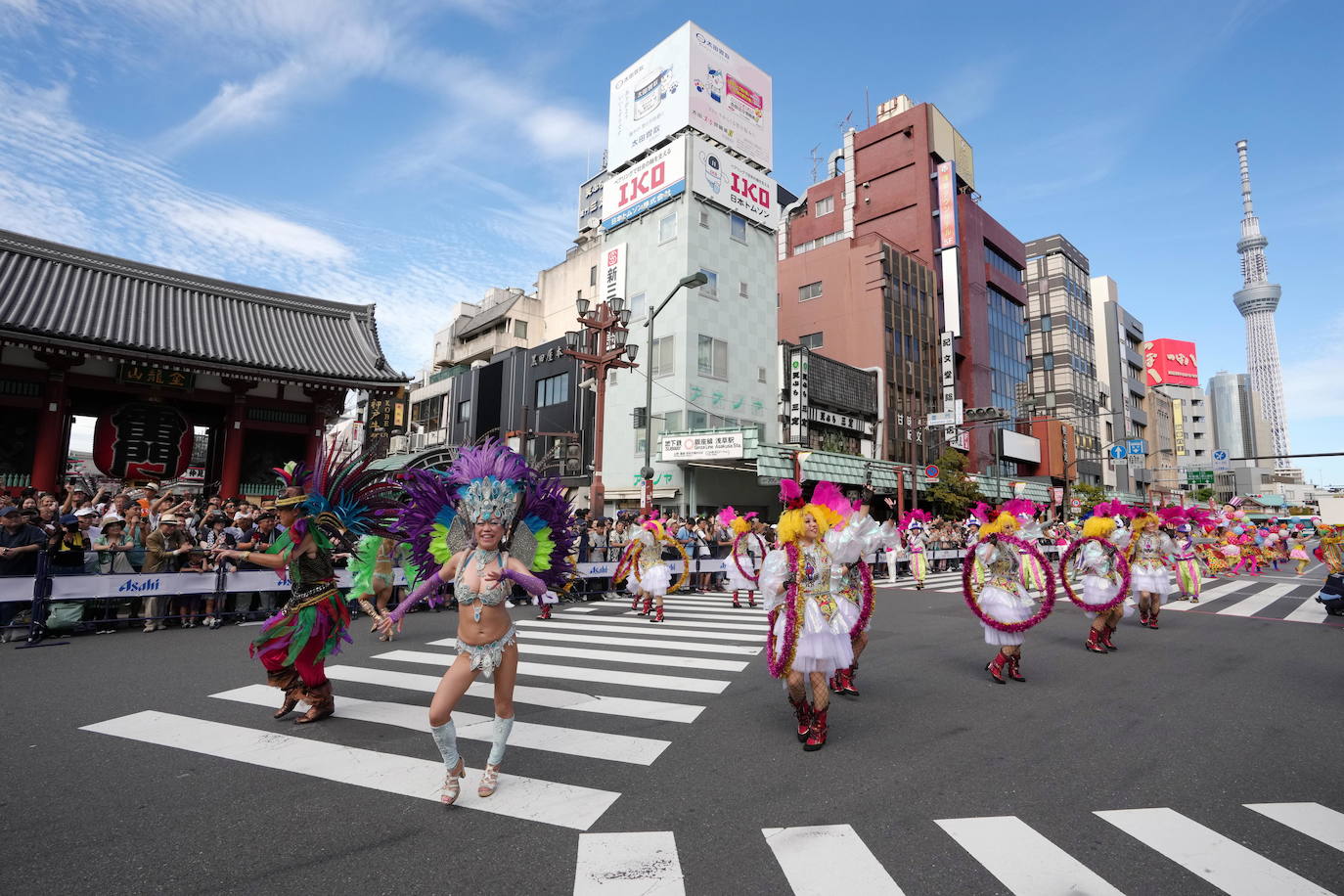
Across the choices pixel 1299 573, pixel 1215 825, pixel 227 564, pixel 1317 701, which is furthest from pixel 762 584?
pixel 1299 573

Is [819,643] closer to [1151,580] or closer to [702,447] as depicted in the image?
[1151,580]

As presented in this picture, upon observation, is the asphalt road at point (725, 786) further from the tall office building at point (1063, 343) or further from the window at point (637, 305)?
the tall office building at point (1063, 343)

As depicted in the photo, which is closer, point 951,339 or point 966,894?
point 966,894

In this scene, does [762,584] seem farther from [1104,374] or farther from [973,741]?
[1104,374]

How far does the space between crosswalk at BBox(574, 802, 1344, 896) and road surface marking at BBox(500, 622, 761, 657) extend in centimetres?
500

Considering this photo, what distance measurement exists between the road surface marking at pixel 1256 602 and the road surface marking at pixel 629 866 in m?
14.7

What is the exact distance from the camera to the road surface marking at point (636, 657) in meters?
7.89

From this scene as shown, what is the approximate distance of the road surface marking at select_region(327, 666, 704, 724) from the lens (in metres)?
5.87

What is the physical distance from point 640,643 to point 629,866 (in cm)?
618

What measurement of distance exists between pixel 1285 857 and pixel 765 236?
35.8 metres

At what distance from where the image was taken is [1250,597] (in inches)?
645

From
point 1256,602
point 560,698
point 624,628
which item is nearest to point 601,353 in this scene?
point 624,628

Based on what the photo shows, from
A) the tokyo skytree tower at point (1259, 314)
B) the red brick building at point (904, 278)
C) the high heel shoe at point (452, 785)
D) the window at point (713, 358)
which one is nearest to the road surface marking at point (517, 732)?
the high heel shoe at point (452, 785)

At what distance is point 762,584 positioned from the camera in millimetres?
5508
